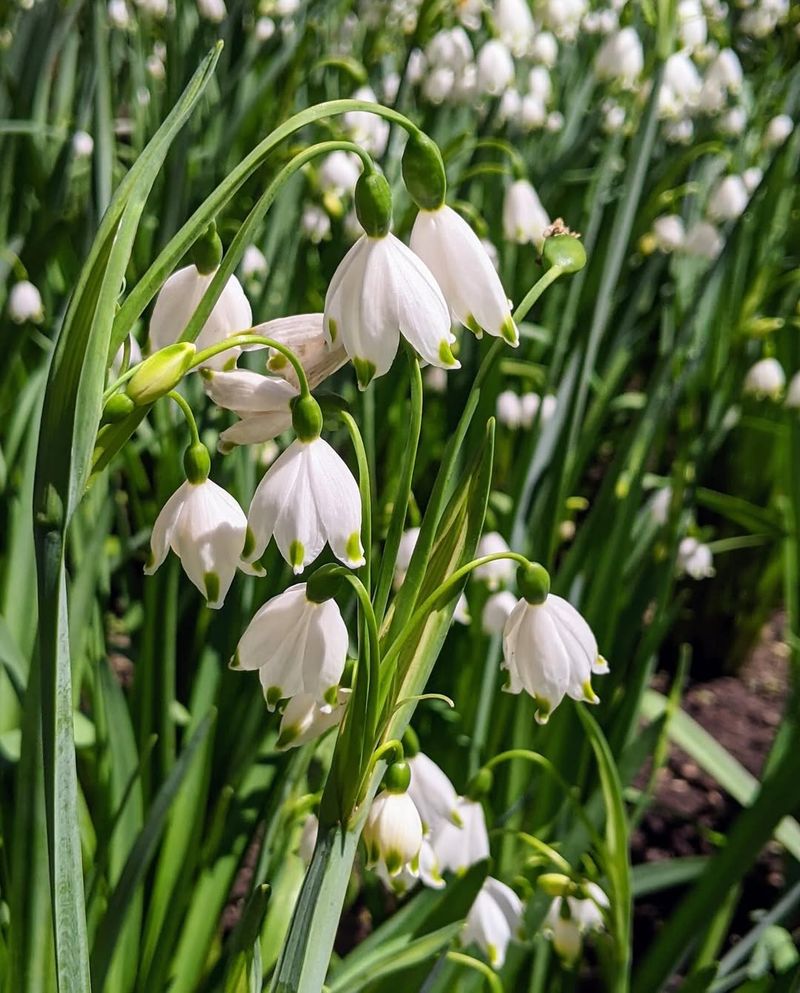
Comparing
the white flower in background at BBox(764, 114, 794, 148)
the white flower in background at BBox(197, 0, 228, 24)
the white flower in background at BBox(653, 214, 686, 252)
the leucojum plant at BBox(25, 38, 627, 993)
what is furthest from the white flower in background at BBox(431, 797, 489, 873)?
the white flower in background at BBox(764, 114, 794, 148)

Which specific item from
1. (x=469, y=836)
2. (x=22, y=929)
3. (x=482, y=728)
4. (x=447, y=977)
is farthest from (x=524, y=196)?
(x=22, y=929)

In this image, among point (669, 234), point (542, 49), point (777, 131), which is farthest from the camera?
point (777, 131)

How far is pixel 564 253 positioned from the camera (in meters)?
0.84

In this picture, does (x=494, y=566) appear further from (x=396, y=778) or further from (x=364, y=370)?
(x=364, y=370)

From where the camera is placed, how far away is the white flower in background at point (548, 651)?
83cm

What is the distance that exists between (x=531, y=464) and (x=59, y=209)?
125cm

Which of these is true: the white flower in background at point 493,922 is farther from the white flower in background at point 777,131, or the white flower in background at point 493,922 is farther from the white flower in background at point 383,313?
the white flower in background at point 777,131

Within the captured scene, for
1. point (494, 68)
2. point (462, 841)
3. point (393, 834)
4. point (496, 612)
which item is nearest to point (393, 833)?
point (393, 834)

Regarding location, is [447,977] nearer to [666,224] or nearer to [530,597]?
[530,597]

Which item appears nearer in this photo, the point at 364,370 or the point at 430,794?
the point at 364,370

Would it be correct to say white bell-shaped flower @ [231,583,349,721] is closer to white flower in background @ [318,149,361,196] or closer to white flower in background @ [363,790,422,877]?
white flower in background @ [363,790,422,877]

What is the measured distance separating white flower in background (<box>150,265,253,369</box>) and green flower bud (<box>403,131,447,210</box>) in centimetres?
15

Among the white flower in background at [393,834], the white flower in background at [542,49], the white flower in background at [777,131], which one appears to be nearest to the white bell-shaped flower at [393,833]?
the white flower in background at [393,834]

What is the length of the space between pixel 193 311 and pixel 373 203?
16cm
